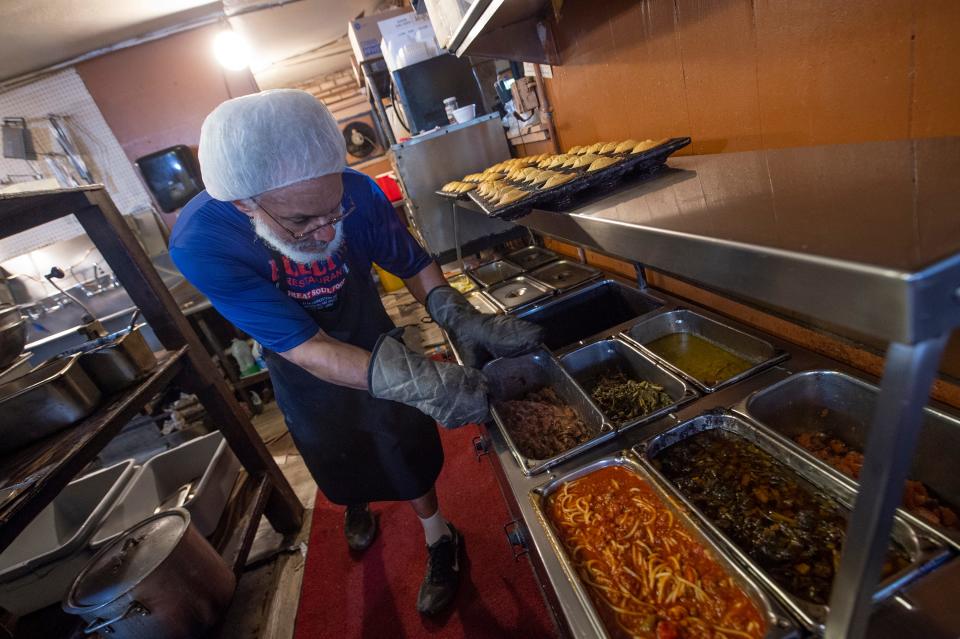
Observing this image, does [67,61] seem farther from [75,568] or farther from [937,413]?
[937,413]

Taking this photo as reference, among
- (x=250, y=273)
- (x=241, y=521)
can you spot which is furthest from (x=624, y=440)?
(x=241, y=521)

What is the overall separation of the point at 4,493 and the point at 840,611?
8.90 feet

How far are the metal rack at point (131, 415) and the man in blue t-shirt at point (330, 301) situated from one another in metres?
0.84

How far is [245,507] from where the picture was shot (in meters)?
3.15

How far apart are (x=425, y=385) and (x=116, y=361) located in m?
1.98

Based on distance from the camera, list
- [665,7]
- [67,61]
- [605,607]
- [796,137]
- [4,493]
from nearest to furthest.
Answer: [605,607]
[796,137]
[4,493]
[665,7]
[67,61]

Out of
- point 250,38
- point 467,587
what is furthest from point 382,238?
point 250,38

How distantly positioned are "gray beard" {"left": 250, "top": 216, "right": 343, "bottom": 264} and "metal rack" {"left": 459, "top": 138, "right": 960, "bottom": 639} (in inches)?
55.7

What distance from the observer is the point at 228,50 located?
652 centimetres

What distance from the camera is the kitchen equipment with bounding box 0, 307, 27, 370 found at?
90.6 inches

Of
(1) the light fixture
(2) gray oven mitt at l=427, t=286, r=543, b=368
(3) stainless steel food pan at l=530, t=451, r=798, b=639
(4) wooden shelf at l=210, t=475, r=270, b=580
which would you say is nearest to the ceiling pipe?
(1) the light fixture

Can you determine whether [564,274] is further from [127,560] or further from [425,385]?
[127,560]

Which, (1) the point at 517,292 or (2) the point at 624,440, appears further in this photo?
(1) the point at 517,292

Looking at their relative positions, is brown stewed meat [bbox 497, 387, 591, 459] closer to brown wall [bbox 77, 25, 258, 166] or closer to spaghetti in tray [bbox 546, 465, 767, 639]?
spaghetti in tray [bbox 546, 465, 767, 639]
